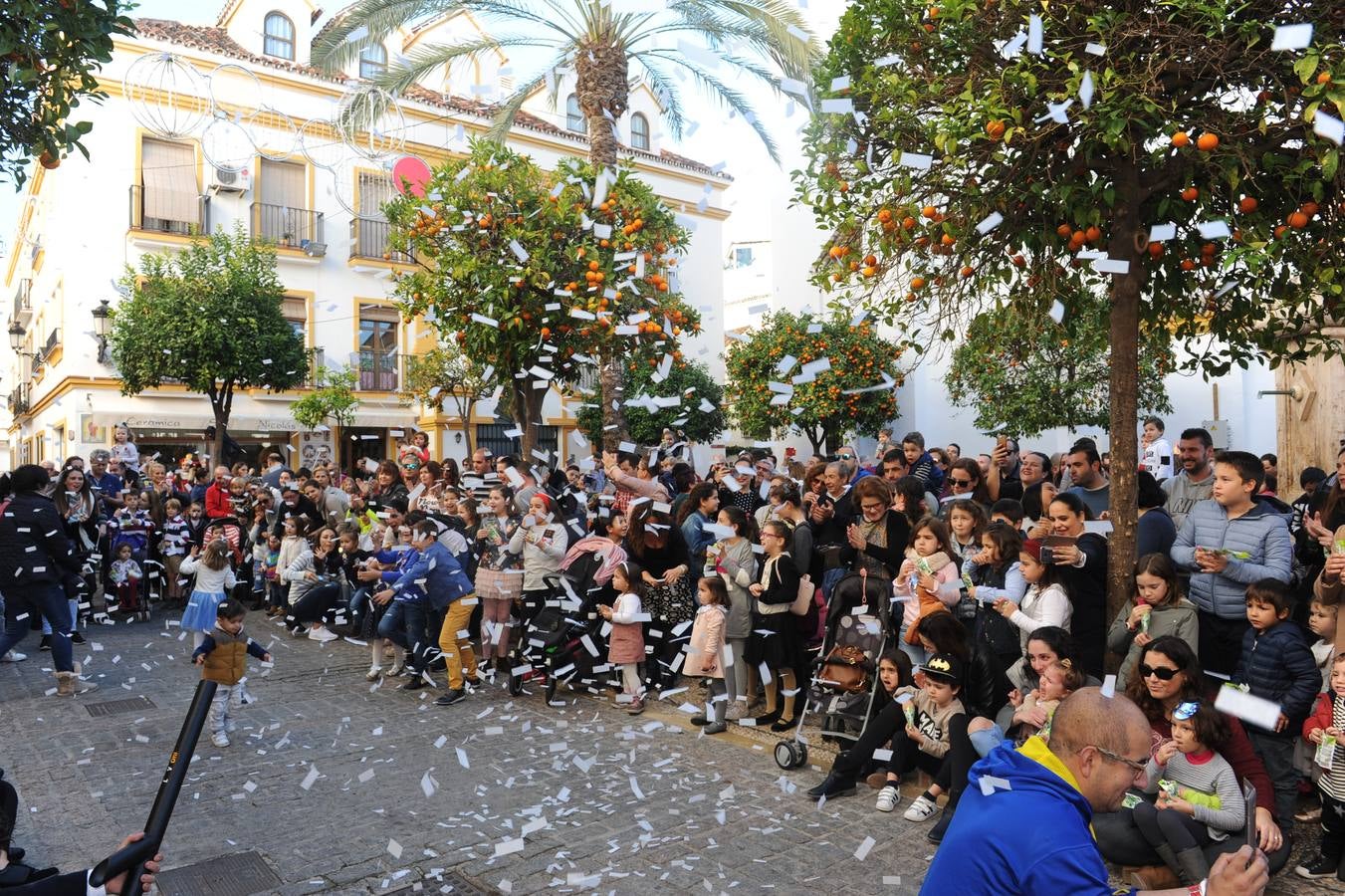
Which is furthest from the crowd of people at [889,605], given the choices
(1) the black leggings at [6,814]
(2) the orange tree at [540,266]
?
(1) the black leggings at [6,814]

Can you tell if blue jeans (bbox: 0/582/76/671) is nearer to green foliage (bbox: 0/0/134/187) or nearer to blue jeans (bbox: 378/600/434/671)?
blue jeans (bbox: 378/600/434/671)

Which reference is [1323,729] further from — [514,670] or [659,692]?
[514,670]

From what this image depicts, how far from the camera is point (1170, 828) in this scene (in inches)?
164

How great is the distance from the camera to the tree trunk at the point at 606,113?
11.7m

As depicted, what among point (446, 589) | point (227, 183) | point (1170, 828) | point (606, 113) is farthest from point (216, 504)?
point (227, 183)

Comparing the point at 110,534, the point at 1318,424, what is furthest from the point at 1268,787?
the point at 110,534

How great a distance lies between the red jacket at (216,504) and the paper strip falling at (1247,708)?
38.2ft

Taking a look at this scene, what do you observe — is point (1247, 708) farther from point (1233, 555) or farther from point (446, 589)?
point (446, 589)

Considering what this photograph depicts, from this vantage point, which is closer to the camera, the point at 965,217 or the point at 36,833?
the point at 36,833

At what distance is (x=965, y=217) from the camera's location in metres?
5.63

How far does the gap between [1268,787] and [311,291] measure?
2458cm

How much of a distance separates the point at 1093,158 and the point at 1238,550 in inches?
85.6

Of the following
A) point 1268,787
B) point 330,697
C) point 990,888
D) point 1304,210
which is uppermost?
point 1304,210

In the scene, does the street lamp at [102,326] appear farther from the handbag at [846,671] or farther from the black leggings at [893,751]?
the black leggings at [893,751]
